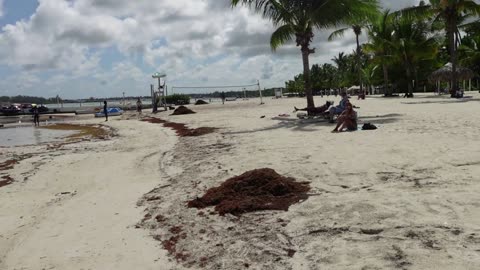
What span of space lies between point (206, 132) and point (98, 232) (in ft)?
33.1

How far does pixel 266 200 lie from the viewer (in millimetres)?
5711

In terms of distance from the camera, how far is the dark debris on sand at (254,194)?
5.52m

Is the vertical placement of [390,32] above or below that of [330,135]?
above

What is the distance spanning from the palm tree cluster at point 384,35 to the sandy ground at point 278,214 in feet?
25.4

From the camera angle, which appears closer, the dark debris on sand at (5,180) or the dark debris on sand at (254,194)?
the dark debris on sand at (254,194)

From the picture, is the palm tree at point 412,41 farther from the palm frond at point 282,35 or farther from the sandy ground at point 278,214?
the sandy ground at point 278,214

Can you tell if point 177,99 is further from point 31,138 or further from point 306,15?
point 306,15

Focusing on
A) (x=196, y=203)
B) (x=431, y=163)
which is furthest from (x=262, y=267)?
(x=431, y=163)

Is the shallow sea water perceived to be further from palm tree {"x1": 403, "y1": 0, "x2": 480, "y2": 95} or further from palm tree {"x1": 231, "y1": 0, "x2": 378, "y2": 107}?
palm tree {"x1": 403, "y1": 0, "x2": 480, "y2": 95}

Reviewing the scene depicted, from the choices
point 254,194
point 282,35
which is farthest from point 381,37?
point 254,194

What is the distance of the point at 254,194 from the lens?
5980mm

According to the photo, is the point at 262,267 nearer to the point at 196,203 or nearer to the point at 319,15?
the point at 196,203

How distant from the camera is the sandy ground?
3979 millimetres

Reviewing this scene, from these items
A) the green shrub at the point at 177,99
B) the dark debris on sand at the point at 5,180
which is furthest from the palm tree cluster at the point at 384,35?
the green shrub at the point at 177,99
